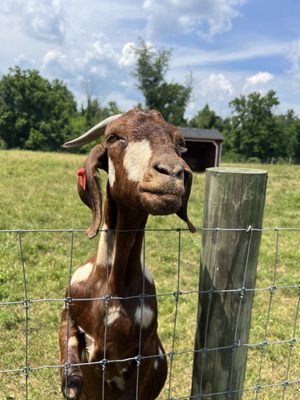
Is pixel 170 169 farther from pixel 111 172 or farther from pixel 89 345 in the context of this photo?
pixel 89 345

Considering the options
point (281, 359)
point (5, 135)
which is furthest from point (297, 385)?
point (5, 135)

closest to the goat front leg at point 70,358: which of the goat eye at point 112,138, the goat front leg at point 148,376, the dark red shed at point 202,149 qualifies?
the goat front leg at point 148,376

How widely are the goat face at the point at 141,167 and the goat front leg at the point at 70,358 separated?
0.79 metres

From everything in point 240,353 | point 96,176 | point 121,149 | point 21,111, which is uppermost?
point 21,111

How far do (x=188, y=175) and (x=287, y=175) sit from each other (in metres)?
17.5

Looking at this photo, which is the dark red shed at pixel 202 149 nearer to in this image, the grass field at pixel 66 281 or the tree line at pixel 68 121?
the grass field at pixel 66 281

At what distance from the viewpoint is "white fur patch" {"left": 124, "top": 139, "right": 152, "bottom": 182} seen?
74.5 inches

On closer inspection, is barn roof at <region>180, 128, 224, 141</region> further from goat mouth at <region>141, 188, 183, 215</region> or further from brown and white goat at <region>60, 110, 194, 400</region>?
goat mouth at <region>141, 188, 183, 215</region>

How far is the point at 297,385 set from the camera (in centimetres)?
378

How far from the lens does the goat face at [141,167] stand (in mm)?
1729

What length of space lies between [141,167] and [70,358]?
1311mm

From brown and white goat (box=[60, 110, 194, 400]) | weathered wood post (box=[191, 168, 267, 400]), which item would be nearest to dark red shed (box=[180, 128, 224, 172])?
brown and white goat (box=[60, 110, 194, 400])

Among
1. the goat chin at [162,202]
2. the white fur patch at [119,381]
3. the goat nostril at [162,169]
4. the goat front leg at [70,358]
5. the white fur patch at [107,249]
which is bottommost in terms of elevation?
the white fur patch at [119,381]

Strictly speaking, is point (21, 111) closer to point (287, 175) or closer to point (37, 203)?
point (287, 175)
